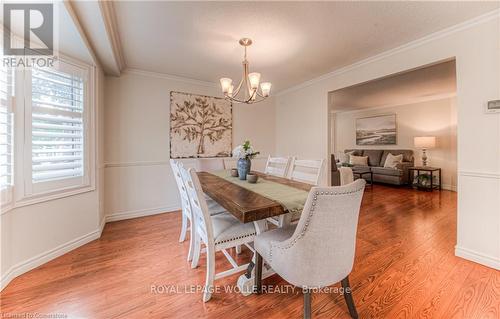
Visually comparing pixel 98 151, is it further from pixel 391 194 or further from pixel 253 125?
pixel 391 194

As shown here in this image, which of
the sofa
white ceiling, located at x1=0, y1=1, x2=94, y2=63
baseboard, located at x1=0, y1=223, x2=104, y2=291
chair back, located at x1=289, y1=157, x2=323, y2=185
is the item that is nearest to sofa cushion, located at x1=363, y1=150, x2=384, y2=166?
the sofa

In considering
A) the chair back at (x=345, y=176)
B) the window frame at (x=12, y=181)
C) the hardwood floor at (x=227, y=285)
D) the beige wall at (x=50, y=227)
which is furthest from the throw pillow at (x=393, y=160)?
the window frame at (x=12, y=181)

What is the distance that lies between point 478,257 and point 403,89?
3.64m

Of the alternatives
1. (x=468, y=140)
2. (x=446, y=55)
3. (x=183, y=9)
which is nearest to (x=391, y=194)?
(x=468, y=140)

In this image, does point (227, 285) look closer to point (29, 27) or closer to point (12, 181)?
point (12, 181)

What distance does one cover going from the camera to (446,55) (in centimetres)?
209

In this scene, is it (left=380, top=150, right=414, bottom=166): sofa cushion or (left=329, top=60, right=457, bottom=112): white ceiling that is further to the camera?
(left=380, top=150, right=414, bottom=166): sofa cushion

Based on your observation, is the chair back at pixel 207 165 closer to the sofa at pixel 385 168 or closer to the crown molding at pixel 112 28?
the crown molding at pixel 112 28

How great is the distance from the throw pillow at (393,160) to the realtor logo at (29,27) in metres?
6.58

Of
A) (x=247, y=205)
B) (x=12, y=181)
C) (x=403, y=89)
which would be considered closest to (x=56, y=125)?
(x=12, y=181)

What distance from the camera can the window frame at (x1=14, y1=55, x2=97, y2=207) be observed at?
177 centimetres

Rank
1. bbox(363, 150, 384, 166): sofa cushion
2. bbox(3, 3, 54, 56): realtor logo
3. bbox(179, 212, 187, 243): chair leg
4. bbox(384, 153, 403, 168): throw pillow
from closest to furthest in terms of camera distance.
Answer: bbox(3, 3, 54, 56): realtor logo, bbox(179, 212, 187, 243): chair leg, bbox(384, 153, 403, 168): throw pillow, bbox(363, 150, 384, 166): sofa cushion

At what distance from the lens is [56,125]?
2.05 meters

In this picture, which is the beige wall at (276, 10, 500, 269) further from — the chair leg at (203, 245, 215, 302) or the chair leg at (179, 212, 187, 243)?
the chair leg at (179, 212, 187, 243)
